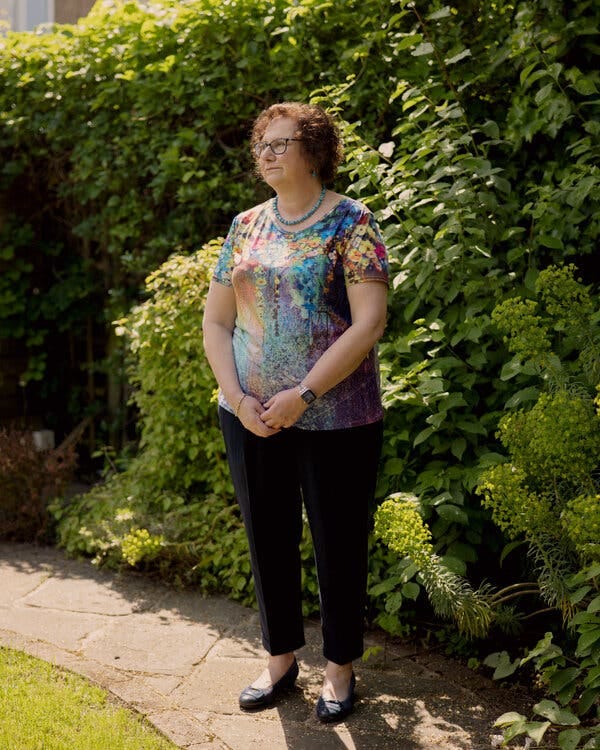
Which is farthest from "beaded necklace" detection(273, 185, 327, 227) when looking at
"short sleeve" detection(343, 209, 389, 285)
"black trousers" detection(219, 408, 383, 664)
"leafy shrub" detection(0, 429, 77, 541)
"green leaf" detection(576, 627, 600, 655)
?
"leafy shrub" detection(0, 429, 77, 541)

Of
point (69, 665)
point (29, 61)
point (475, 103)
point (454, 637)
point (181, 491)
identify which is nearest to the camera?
point (69, 665)

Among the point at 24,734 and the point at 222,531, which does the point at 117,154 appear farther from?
the point at 24,734

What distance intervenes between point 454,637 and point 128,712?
1243 millimetres

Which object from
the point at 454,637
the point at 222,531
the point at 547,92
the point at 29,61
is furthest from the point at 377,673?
the point at 29,61

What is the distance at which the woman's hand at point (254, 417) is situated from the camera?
2750 mm

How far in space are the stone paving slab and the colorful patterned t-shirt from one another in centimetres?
94

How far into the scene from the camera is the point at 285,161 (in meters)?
2.81

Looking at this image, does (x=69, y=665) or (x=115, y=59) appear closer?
(x=69, y=665)

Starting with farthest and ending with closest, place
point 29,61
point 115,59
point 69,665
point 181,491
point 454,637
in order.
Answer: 1. point 29,61
2. point 115,59
3. point 181,491
4. point 454,637
5. point 69,665

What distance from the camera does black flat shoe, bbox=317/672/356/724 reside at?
2895 millimetres

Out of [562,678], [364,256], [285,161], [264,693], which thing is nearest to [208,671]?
[264,693]

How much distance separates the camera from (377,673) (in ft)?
10.9

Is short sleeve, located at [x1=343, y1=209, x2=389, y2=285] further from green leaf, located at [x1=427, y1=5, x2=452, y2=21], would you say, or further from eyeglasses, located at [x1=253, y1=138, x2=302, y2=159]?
green leaf, located at [x1=427, y1=5, x2=452, y2=21]

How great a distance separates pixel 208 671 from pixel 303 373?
1199 mm
